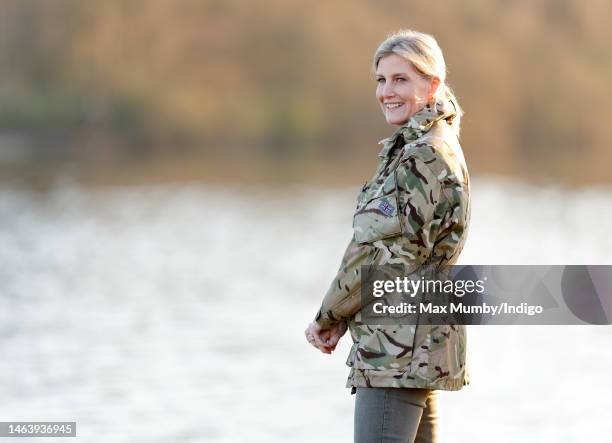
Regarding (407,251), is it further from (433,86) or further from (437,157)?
(433,86)

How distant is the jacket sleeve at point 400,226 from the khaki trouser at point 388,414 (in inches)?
10.5

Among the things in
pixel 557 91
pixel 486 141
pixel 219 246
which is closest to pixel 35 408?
pixel 219 246

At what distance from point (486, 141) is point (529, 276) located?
4562cm

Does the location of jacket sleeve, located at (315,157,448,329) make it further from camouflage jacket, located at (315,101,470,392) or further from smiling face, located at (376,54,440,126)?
smiling face, located at (376,54,440,126)

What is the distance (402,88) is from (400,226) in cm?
48

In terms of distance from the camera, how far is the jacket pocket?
3639 millimetres

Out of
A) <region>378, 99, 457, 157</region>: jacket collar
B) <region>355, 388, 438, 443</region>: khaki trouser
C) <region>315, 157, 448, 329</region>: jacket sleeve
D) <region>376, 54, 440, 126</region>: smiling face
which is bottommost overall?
<region>355, 388, 438, 443</region>: khaki trouser

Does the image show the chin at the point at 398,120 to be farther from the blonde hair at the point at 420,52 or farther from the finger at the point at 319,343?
the finger at the point at 319,343

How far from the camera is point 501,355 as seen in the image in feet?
29.8

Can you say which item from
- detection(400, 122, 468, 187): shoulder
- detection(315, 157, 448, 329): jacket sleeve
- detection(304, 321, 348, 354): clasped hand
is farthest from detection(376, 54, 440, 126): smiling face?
detection(304, 321, 348, 354): clasped hand

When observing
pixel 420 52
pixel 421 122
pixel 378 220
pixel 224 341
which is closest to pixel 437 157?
pixel 421 122

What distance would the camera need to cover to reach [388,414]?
3658mm

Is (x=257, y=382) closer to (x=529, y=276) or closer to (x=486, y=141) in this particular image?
(x=529, y=276)

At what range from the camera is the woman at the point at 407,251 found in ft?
12.0
